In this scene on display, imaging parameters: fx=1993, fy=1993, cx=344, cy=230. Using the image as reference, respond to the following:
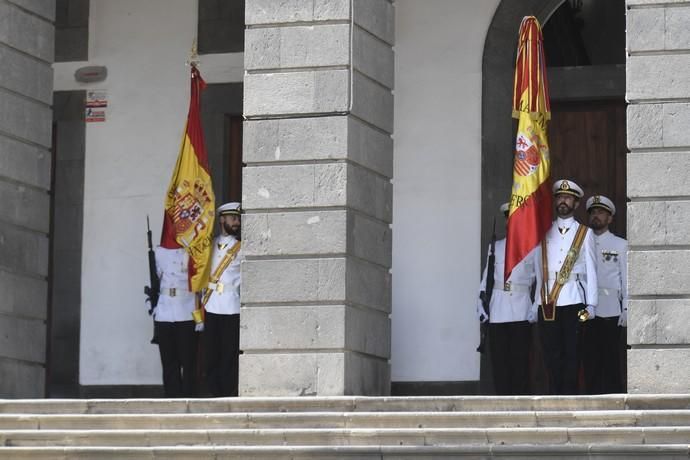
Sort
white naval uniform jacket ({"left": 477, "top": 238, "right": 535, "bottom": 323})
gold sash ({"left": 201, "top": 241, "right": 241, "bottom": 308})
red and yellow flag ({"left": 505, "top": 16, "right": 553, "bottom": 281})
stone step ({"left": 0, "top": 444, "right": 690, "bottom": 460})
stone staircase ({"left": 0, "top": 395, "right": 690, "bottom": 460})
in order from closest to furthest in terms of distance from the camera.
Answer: stone step ({"left": 0, "top": 444, "right": 690, "bottom": 460}) < stone staircase ({"left": 0, "top": 395, "right": 690, "bottom": 460}) < red and yellow flag ({"left": 505, "top": 16, "right": 553, "bottom": 281}) < white naval uniform jacket ({"left": 477, "top": 238, "right": 535, "bottom": 323}) < gold sash ({"left": 201, "top": 241, "right": 241, "bottom": 308})

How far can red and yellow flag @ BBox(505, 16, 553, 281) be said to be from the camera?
16844 mm

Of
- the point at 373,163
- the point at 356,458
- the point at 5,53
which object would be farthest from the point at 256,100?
the point at 356,458

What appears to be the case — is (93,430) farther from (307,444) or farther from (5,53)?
(5,53)

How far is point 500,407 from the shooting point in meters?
14.9

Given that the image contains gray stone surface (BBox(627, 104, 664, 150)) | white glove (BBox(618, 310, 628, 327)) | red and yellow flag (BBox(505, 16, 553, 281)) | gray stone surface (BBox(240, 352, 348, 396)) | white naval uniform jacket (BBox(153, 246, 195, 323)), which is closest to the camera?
gray stone surface (BBox(627, 104, 664, 150))

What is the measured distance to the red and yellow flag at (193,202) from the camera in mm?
18016

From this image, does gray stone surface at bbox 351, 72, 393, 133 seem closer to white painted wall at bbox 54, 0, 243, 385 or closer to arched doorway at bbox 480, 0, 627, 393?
arched doorway at bbox 480, 0, 627, 393

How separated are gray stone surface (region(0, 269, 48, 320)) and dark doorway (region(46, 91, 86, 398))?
1157mm

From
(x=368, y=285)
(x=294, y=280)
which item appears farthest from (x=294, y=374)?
(x=368, y=285)

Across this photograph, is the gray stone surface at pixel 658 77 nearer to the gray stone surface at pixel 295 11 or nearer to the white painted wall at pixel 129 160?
the gray stone surface at pixel 295 11

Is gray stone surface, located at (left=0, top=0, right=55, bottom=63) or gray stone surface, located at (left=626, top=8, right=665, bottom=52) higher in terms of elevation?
gray stone surface, located at (left=0, top=0, right=55, bottom=63)

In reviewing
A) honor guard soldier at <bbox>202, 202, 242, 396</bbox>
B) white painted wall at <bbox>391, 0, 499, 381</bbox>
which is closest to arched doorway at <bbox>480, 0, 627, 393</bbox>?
white painted wall at <bbox>391, 0, 499, 381</bbox>

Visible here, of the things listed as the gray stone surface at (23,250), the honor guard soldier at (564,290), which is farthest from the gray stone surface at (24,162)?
the honor guard soldier at (564,290)

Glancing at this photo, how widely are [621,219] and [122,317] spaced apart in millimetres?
4893
